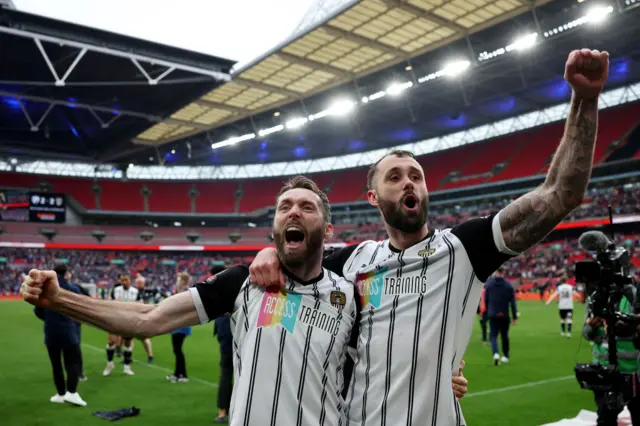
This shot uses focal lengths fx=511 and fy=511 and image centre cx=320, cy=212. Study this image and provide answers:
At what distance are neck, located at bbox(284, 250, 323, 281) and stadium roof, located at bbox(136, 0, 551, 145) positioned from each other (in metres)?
16.9

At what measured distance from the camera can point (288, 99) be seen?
27094mm

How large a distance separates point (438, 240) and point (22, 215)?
55647 mm

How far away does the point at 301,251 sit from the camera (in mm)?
2482

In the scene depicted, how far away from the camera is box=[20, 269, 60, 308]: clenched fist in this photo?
6.98 feet

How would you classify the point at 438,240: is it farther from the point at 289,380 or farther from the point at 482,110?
the point at 482,110

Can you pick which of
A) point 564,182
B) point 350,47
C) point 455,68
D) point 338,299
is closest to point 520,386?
point 338,299

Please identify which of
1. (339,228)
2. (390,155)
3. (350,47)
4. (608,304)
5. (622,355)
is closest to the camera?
(390,155)

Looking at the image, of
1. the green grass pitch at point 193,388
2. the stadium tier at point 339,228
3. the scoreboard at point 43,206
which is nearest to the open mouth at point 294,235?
the green grass pitch at point 193,388

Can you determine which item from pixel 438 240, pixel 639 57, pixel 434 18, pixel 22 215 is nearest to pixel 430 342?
pixel 438 240

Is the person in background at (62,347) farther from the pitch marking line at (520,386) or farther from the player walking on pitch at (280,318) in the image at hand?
the player walking on pitch at (280,318)

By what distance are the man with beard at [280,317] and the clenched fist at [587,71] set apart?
129 centimetres

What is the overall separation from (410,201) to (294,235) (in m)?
0.59

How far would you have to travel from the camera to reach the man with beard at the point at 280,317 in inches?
89.0

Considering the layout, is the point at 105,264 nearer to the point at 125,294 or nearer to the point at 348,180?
the point at 348,180
